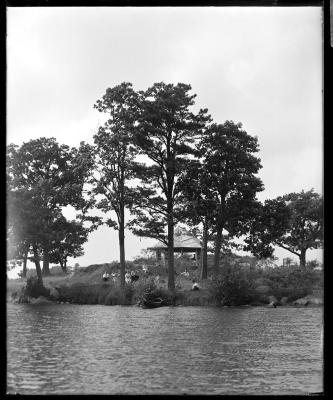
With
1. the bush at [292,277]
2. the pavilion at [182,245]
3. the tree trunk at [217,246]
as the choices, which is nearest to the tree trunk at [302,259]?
the bush at [292,277]

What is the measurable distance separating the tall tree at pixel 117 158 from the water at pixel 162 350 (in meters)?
3.19

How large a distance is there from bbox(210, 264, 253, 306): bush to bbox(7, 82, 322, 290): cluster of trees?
0.81 meters

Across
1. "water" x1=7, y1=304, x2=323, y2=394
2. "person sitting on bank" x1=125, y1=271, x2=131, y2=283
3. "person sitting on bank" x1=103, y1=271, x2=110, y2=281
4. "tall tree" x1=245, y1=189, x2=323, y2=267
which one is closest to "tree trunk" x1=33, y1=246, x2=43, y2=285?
"water" x1=7, y1=304, x2=323, y2=394

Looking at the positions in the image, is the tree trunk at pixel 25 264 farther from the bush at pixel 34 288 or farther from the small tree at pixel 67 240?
the small tree at pixel 67 240

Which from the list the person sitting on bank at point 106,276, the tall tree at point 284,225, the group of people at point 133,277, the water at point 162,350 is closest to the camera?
the water at point 162,350

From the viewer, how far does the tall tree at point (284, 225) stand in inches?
733

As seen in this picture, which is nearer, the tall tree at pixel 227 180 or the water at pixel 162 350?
the water at pixel 162 350

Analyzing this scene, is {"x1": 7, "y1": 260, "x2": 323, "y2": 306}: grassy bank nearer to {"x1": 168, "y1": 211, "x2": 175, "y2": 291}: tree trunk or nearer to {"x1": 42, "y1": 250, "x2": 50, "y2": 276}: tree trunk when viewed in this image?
{"x1": 168, "y1": 211, "x2": 175, "y2": 291}: tree trunk

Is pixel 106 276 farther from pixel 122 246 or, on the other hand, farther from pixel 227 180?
pixel 227 180

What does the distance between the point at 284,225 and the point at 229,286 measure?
327cm

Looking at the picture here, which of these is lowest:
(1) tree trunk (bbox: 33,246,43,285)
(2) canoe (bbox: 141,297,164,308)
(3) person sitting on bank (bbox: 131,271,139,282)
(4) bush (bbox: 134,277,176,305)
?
(2) canoe (bbox: 141,297,164,308)

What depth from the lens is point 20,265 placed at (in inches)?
550

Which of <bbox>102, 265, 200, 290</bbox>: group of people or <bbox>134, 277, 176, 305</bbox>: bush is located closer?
<bbox>102, 265, 200, 290</bbox>: group of people

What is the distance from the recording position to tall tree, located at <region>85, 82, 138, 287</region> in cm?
1847
